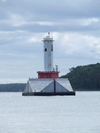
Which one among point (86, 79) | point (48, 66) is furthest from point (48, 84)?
point (86, 79)

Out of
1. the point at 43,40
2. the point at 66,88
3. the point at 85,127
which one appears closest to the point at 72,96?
the point at 66,88

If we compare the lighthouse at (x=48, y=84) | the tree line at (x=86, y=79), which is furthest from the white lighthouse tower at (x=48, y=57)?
the tree line at (x=86, y=79)

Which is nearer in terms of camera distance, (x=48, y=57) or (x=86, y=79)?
(x=48, y=57)

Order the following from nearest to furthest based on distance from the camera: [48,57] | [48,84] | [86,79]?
[48,84] → [48,57] → [86,79]

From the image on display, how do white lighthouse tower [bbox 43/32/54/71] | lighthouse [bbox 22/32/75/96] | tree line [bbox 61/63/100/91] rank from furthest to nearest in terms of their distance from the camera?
tree line [bbox 61/63/100/91] < white lighthouse tower [bbox 43/32/54/71] < lighthouse [bbox 22/32/75/96]

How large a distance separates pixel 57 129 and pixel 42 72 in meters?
72.0

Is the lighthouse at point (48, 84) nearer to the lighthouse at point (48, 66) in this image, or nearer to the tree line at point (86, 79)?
the lighthouse at point (48, 66)

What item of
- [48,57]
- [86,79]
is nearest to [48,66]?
[48,57]

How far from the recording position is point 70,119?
189ft

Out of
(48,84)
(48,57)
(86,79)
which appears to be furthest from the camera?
(86,79)

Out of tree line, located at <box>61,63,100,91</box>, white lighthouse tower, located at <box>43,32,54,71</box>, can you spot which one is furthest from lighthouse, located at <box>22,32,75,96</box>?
tree line, located at <box>61,63,100,91</box>

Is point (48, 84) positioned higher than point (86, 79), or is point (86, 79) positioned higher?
point (86, 79)

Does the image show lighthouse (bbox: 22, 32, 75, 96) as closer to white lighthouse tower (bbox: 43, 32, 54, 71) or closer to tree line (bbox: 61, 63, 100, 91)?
white lighthouse tower (bbox: 43, 32, 54, 71)

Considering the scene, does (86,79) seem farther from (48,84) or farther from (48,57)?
(48,84)
